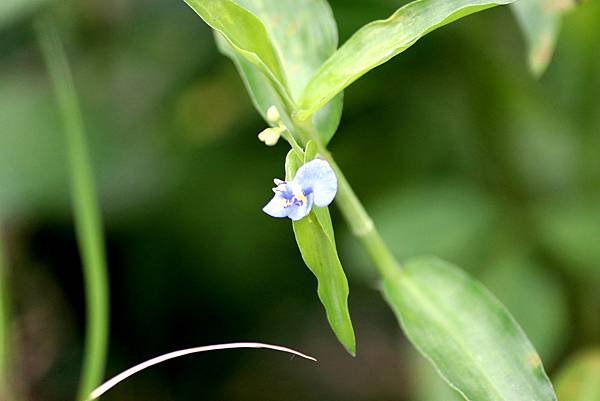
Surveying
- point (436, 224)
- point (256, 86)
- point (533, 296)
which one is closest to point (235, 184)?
point (436, 224)

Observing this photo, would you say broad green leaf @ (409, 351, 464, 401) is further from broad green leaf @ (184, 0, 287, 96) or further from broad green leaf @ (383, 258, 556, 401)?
broad green leaf @ (184, 0, 287, 96)

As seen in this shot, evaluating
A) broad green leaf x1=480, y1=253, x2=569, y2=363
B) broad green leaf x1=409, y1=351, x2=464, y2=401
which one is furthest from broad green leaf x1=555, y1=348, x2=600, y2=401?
broad green leaf x1=409, y1=351, x2=464, y2=401

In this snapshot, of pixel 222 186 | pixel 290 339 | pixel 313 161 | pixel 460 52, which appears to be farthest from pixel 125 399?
pixel 313 161

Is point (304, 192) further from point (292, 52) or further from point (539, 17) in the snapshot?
point (539, 17)

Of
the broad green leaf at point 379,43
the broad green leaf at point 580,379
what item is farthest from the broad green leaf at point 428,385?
the broad green leaf at point 379,43

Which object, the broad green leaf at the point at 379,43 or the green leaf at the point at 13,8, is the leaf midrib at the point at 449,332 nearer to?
the broad green leaf at the point at 379,43

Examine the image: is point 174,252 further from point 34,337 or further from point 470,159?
point 470,159
